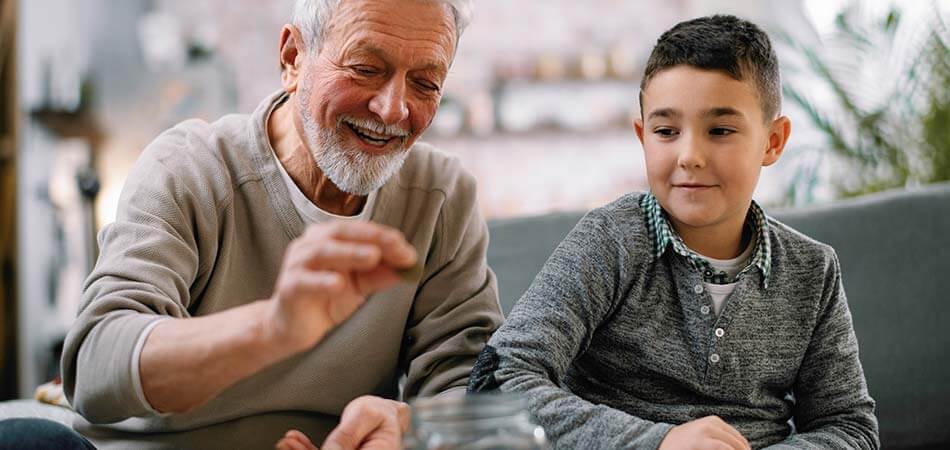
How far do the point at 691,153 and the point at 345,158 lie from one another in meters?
0.50

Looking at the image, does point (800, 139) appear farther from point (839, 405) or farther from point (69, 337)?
point (69, 337)

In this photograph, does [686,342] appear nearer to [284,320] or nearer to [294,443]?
[294,443]

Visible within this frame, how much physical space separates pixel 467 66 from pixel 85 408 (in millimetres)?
5119

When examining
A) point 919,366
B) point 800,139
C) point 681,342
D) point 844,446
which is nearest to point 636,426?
point 681,342

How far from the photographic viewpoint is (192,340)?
100 centimetres

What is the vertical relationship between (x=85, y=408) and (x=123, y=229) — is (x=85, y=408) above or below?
below

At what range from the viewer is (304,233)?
1.15 metres

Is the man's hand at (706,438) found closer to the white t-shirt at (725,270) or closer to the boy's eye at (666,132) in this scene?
the white t-shirt at (725,270)

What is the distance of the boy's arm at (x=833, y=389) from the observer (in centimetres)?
136

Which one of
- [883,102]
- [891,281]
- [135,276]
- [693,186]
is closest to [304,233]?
[135,276]

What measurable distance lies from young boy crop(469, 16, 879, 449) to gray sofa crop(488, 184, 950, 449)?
1.49ft

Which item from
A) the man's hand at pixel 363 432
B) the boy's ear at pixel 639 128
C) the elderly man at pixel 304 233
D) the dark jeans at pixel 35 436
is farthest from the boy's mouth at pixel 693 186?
→ the dark jeans at pixel 35 436

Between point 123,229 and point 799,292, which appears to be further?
point 799,292

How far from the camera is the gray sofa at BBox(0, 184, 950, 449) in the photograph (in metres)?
1.87
